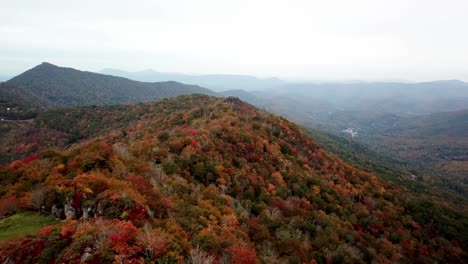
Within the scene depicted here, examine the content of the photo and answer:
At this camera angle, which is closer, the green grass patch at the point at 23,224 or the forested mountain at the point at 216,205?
the forested mountain at the point at 216,205

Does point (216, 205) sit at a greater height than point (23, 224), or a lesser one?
lesser

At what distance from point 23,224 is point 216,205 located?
1613cm

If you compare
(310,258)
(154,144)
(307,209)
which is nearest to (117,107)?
(154,144)

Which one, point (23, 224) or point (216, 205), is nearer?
point (23, 224)

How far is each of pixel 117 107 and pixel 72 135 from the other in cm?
2984

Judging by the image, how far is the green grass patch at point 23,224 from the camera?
15784 millimetres

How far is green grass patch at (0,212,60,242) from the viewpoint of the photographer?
15784 mm

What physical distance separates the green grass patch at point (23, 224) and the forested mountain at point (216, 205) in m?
0.34

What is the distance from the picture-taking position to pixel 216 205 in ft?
94.0

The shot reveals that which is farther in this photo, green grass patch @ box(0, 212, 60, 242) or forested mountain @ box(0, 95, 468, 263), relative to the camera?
green grass patch @ box(0, 212, 60, 242)

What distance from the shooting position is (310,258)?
30062 millimetres

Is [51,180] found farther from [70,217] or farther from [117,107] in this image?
[117,107]

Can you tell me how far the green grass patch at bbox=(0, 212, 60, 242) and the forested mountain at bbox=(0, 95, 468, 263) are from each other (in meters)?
0.34

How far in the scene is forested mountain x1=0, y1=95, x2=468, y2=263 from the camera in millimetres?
14406
